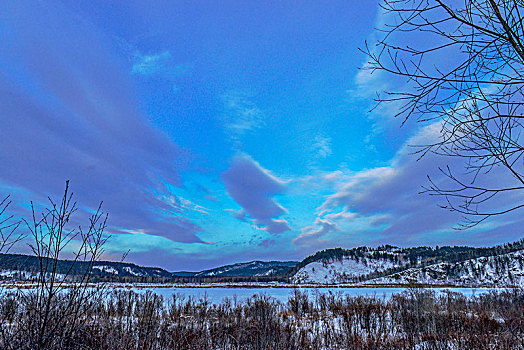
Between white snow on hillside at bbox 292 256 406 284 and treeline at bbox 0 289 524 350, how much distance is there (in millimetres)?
125531

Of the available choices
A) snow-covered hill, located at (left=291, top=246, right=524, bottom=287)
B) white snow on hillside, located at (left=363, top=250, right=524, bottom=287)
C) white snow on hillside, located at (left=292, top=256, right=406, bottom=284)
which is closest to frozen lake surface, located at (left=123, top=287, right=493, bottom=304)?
white snow on hillside, located at (left=363, top=250, right=524, bottom=287)

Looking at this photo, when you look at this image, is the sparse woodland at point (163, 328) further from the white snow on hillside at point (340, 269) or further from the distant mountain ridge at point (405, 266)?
the white snow on hillside at point (340, 269)

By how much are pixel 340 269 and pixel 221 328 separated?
154207 millimetres

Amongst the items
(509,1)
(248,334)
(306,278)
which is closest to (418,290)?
(248,334)

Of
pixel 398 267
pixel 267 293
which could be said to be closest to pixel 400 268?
pixel 398 267

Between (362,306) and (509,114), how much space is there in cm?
1500

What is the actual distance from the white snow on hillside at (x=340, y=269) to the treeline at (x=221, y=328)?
126 metres

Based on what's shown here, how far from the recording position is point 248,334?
29.8 feet

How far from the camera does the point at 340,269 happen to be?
495 ft

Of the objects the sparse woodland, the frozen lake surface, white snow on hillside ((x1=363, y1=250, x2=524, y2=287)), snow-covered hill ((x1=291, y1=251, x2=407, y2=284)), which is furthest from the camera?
snow-covered hill ((x1=291, y1=251, x2=407, y2=284))

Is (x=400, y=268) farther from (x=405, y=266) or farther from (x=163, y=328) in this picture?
(x=163, y=328)

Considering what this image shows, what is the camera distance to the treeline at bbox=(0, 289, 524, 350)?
378 cm

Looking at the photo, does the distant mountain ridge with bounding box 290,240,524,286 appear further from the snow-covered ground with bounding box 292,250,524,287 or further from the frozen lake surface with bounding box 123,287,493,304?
the frozen lake surface with bounding box 123,287,493,304

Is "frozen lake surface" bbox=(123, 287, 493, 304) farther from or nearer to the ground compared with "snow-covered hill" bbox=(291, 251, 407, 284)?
farther from the ground
